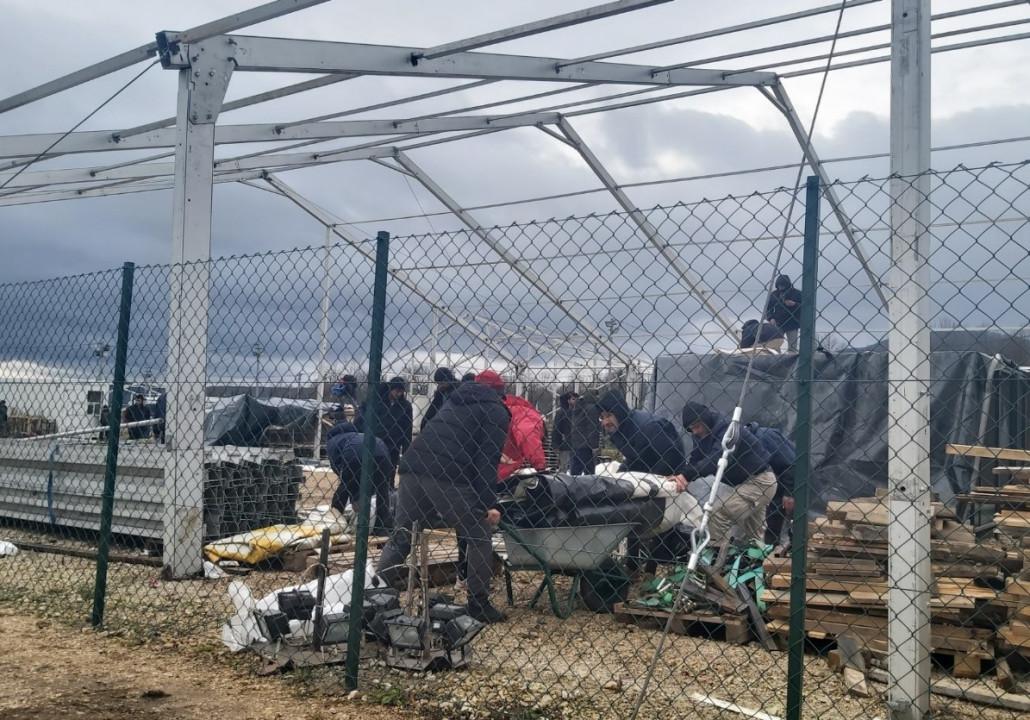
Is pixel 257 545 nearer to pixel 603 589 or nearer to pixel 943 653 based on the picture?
pixel 603 589

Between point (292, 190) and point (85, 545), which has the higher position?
point (292, 190)

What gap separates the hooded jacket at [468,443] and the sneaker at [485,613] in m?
0.69

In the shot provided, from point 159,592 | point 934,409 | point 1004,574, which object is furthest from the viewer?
point 934,409

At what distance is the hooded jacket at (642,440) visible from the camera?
6762 millimetres

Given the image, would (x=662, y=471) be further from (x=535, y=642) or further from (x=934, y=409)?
(x=934, y=409)

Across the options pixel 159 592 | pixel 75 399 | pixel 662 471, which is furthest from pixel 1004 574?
pixel 75 399

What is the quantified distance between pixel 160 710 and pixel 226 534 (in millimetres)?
4591

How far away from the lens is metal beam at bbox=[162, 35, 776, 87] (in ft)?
23.4

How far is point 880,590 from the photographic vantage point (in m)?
5.23

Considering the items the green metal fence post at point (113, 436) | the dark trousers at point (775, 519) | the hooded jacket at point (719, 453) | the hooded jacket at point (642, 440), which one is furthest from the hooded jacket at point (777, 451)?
the green metal fence post at point (113, 436)

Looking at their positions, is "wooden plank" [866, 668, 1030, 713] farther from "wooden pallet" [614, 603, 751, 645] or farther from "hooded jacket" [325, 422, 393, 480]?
"hooded jacket" [325, 422, 393, 480]

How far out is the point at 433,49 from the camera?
7520mm

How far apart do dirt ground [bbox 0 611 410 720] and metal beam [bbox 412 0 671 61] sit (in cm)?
508

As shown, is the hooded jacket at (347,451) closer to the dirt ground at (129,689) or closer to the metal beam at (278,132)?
the dirt ground at (129,689)
